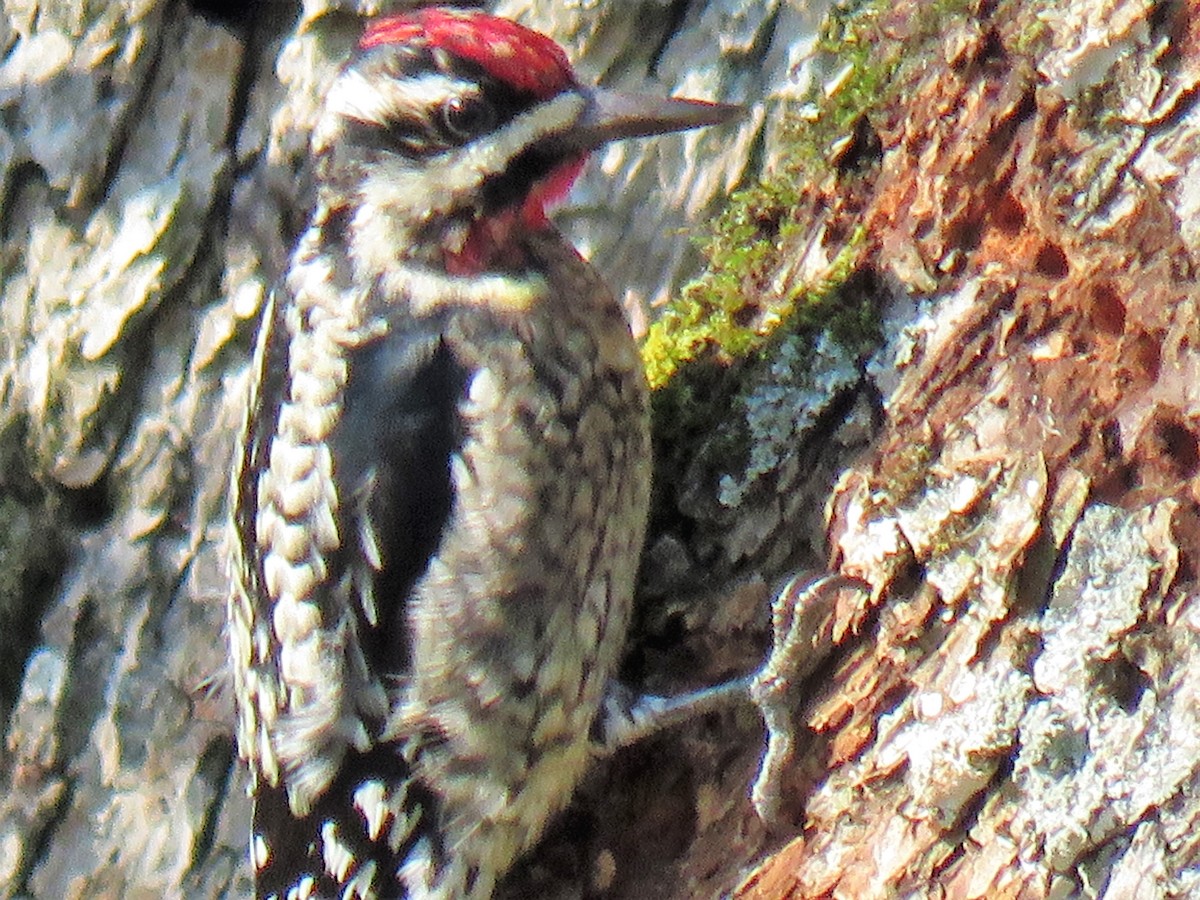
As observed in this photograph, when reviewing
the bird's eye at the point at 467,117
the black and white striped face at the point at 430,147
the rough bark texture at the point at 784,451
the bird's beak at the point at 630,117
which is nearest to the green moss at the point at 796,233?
the rough bark texture at the point at 784,451

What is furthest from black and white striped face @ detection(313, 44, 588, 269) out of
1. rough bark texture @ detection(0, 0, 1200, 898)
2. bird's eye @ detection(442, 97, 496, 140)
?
rough bark texture @ detection(0, 0, 1200, 898)

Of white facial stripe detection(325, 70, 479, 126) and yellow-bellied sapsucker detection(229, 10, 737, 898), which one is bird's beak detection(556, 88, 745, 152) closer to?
yellow-bellied sapsucker detection(229, 10, 737, 898)

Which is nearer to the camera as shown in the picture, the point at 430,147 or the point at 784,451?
the point at 784,451

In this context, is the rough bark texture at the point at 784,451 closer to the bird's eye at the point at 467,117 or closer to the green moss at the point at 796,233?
the green moss at the point at 796,233

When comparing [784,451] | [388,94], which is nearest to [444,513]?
[784,451]

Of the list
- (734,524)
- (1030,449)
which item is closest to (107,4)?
(734,524)

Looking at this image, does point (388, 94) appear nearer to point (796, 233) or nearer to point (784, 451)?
point (796, 233)

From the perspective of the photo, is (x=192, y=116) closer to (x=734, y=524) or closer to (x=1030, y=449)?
(x=734, y=524)

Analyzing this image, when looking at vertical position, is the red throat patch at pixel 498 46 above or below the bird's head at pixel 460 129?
above
